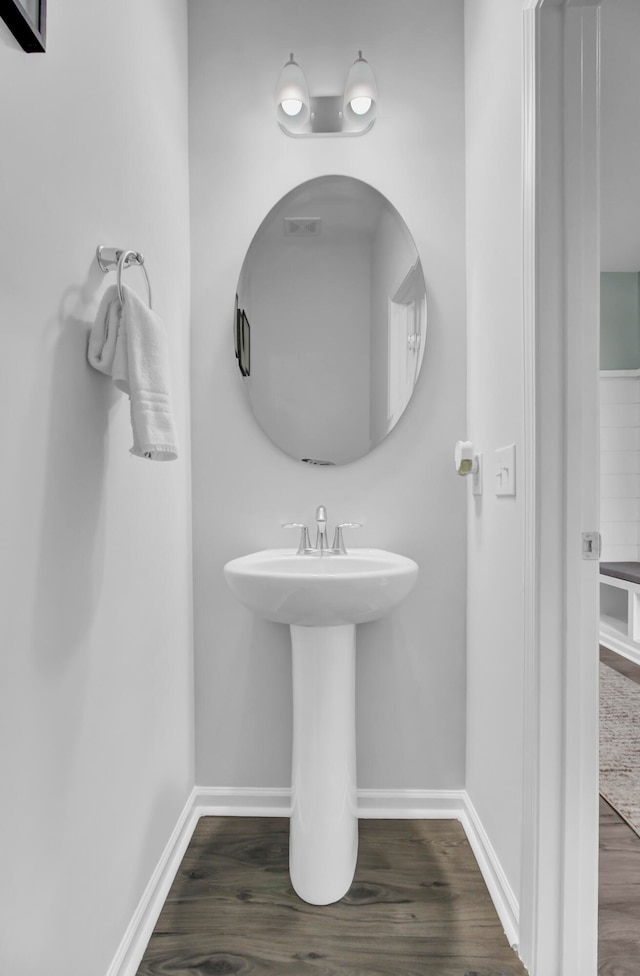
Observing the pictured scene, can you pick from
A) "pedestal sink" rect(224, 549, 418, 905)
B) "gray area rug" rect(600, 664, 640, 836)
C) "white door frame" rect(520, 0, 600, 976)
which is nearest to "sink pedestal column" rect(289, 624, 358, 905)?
"pedestal sink" rect(224, 549, 418, 905)

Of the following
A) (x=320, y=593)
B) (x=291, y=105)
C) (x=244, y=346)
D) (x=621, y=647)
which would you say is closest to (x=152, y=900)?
(x=320, y=593)

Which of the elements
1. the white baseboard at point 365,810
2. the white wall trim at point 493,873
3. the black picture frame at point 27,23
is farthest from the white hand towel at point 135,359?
the white wall trim at point 493,873

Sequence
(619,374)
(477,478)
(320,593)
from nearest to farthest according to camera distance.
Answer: (320,593) → (477,478) → (619,374)

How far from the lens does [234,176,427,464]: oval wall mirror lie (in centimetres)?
179

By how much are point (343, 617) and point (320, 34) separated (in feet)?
5.78

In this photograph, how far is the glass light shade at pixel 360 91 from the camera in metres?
1.71

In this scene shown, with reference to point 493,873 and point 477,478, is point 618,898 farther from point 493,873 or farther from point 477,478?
point 477,478

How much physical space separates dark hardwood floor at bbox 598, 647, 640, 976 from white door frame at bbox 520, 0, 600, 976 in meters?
0.11

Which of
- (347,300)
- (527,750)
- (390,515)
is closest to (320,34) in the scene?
(347,300)

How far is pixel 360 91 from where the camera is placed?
1718mm

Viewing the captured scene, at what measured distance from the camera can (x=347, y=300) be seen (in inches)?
71.1

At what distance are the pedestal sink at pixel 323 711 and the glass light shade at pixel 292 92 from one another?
135 centimetres

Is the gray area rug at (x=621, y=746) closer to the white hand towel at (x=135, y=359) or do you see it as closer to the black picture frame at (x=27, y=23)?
the white hand towel at (x=135, y=359)

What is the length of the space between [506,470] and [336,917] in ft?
3.64
